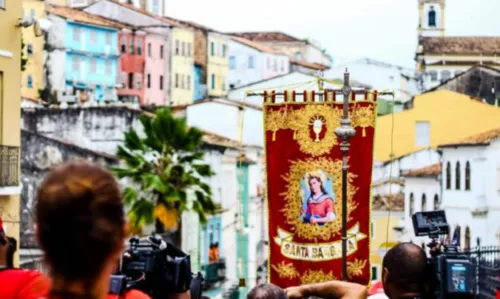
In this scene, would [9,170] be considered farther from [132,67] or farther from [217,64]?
[217,64]

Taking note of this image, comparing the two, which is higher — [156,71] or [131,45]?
[131,45]

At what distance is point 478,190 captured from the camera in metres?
52.0

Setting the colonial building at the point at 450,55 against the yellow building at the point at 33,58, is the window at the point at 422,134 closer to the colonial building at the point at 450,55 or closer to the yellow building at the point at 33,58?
the yellow building at the point at 33,58

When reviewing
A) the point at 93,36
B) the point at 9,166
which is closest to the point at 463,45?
the point at 93,36

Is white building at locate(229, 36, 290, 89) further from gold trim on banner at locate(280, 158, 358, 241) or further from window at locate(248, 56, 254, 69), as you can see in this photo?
gold trim on banner at locate(280, 158, 358, 241)

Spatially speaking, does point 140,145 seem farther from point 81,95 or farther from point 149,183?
point 81,95

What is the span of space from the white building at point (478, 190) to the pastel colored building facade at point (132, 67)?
45.8m

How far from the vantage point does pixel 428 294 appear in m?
5.70

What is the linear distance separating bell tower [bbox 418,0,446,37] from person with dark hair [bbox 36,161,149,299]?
489 feet

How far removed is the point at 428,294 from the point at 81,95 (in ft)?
216

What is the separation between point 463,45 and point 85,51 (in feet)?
133

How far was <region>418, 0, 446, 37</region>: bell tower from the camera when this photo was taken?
152m

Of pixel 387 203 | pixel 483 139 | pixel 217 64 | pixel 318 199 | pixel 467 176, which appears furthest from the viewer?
pixel 217 64

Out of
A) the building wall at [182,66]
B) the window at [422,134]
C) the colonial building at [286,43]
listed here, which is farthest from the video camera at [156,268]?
the colonial building at [286,43]
